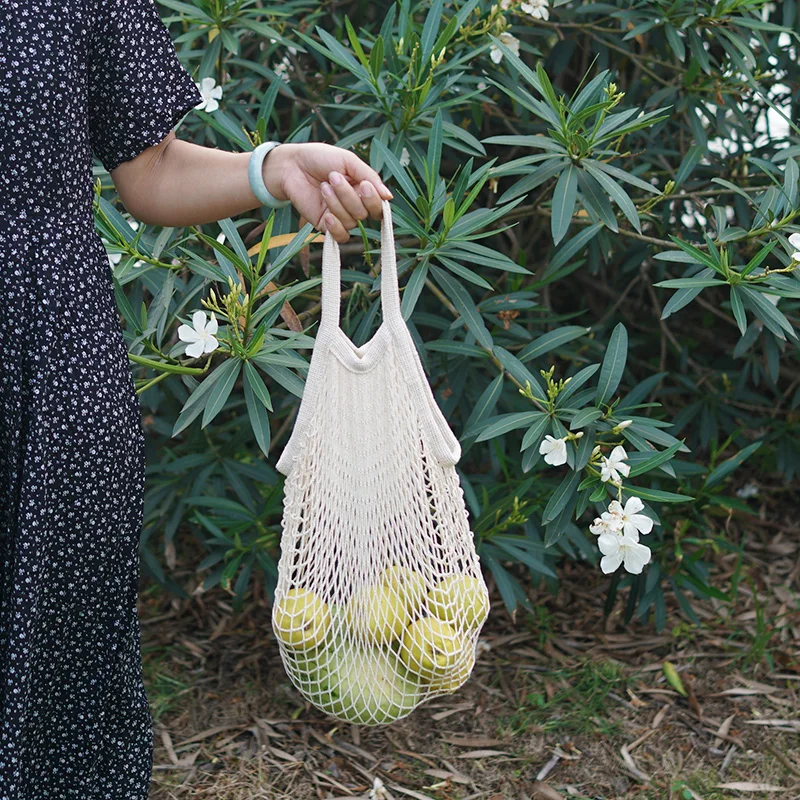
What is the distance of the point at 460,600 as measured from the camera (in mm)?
1562

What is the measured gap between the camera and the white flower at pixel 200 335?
5.36 feet

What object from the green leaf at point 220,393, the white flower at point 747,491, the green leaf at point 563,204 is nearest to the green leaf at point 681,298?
the green leaf at point 563,204

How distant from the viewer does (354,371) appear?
57.5 inches

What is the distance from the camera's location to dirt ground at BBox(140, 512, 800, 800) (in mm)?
2166

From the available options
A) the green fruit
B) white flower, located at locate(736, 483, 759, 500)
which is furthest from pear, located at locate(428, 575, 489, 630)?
white flower, located at locate(736, 483, 759, 500)

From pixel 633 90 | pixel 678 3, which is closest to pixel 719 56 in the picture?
pixel 633 90

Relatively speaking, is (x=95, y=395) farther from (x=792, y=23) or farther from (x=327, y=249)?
(x=792, y=23)

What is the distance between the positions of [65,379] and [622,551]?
101 centimetres

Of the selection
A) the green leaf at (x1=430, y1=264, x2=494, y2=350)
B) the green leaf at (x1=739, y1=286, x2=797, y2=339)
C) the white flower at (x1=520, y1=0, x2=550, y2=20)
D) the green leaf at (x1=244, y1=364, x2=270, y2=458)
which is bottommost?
the green leaf at (x1=244, y1=364, x2=270, y2=458)

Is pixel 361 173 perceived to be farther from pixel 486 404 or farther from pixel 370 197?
pixel 486 404

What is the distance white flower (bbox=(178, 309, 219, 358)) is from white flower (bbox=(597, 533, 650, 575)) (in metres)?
0.78

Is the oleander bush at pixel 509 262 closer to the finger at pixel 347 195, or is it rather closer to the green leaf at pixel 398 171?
the green leaf at pixel 398 171

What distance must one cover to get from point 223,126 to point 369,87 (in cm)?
33

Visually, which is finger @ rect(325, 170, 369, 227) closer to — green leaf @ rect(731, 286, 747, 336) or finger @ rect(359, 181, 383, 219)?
finger @ rect(359, 181, 383, 219)
